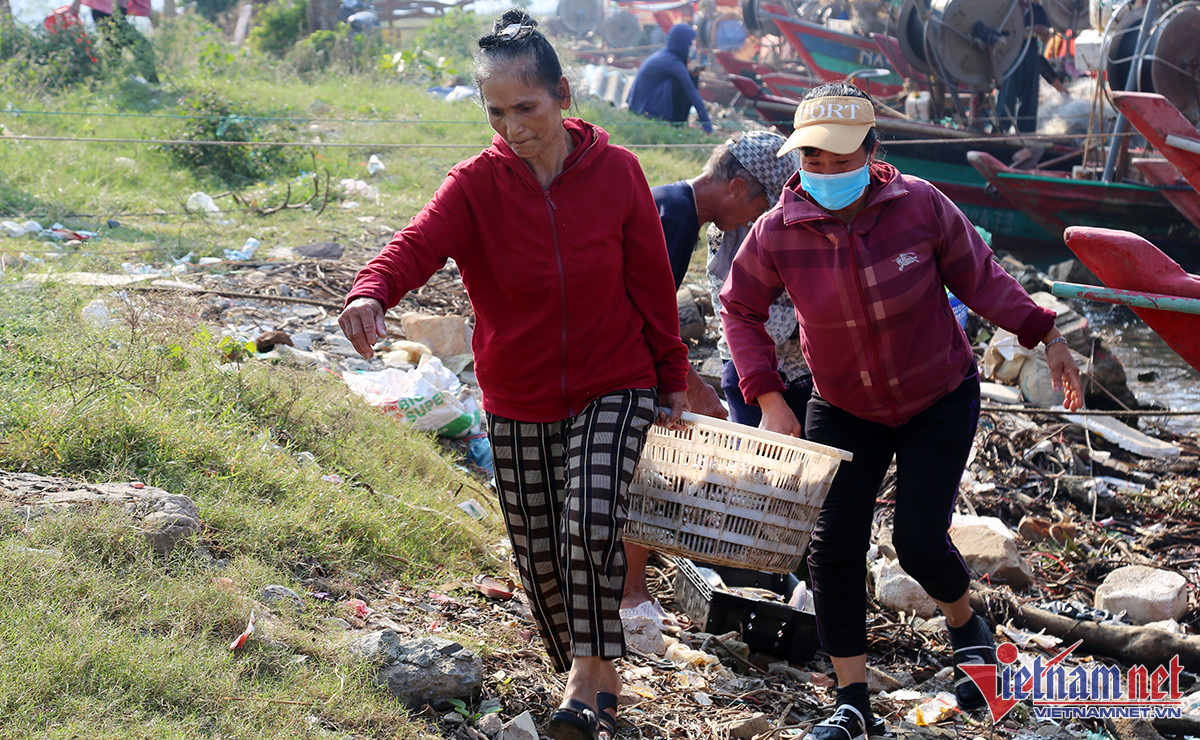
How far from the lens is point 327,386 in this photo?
456 cm

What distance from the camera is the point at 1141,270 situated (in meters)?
3.44

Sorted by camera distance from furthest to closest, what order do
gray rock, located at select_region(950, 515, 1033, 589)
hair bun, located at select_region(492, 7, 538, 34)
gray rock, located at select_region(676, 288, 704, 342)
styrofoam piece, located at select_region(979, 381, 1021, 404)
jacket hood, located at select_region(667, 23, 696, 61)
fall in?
jacket hood, located at select_region(667, 23, 696, 61) < gray rock, located at select_region(676, 288, 704, 342) < styrofoam piece, located at select_region(979, 381, 1021, 404) < gray rock, located at select_region(950, 515, 1033, 589) < hair bun, located at select_region(492, 7, 538, 34)

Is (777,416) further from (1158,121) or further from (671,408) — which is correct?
(1158,121)

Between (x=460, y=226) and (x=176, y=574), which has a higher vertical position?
(x=460, y=226)

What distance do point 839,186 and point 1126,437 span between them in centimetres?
409

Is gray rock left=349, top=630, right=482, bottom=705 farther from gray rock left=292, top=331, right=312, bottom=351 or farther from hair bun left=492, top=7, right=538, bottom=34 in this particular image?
gray rock left=292, top=331, right=312, bottom=351

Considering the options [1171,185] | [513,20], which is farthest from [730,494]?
[1171,185]

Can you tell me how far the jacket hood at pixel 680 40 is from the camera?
1223 centimetres

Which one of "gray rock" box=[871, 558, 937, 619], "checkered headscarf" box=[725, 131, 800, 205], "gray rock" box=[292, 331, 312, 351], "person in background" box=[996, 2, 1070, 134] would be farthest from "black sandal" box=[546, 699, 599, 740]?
"person in background" box=[996, 2, 1070, 134]

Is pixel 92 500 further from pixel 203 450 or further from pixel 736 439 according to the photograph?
pixel 736 439

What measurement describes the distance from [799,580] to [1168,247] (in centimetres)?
1001

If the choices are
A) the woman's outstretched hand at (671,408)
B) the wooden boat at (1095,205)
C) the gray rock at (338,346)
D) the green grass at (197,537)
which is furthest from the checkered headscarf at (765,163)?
the wooden boat at (1095,205)

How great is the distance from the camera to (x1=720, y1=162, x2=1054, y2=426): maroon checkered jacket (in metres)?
2.60

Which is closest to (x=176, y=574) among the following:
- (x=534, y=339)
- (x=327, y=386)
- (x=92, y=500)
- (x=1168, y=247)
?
(x=92, y=500)
